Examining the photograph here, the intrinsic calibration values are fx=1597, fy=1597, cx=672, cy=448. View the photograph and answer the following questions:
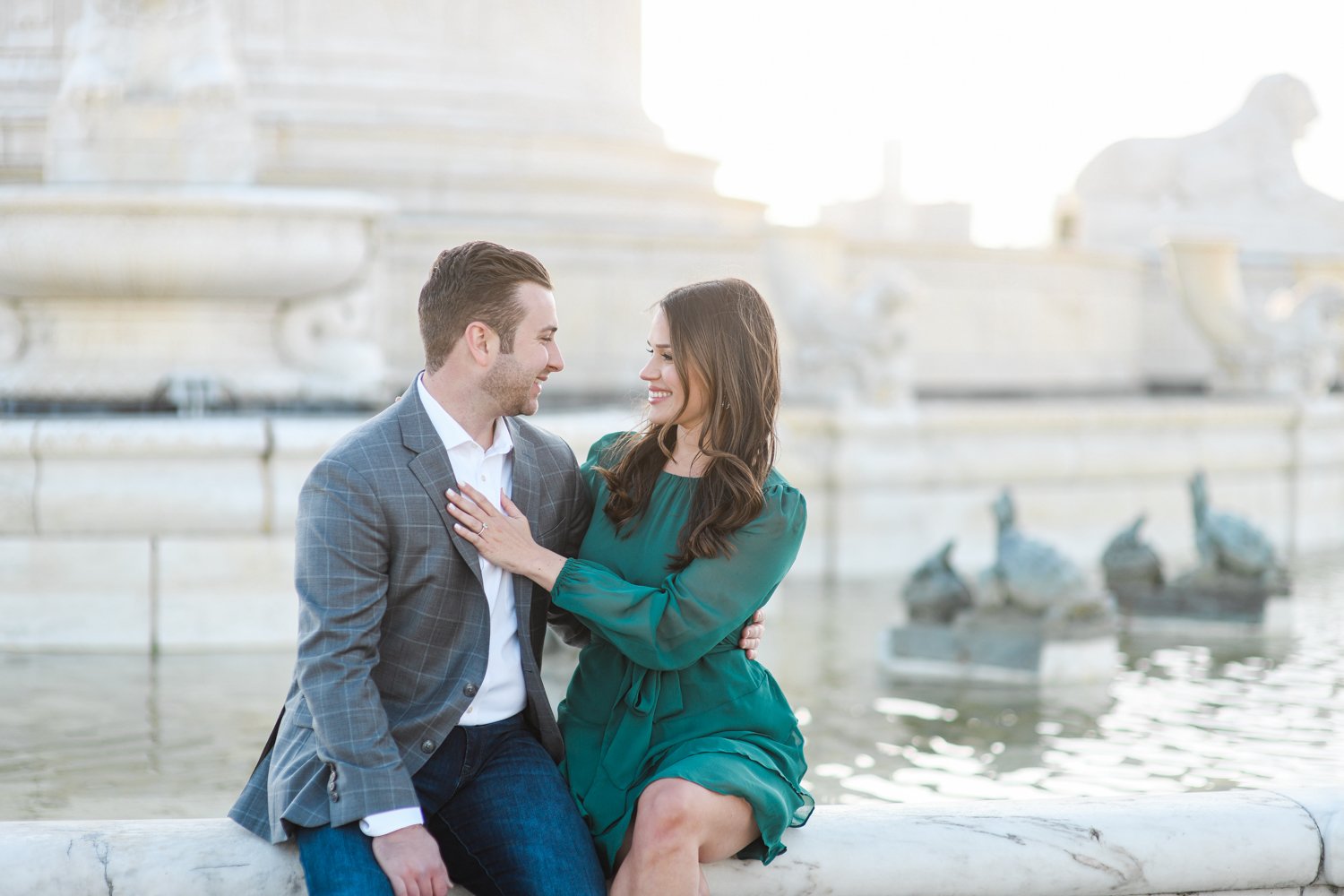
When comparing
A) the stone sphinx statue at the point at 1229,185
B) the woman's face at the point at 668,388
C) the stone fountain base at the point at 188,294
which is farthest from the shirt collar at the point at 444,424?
the stone sphinx statue at the point at 1229,185

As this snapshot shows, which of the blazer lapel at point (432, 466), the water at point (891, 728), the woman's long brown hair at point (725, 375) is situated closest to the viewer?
the blazer lapel at point (432, 466)

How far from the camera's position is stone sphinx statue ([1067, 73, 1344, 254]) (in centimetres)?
1872

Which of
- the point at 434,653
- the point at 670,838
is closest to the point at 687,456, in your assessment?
the point at 434,653

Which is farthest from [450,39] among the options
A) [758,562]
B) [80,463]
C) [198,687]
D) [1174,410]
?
[758,562]

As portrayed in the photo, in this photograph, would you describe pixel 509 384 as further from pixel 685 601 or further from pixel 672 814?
pixel 672 814

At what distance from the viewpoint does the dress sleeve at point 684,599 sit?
2.75 meters

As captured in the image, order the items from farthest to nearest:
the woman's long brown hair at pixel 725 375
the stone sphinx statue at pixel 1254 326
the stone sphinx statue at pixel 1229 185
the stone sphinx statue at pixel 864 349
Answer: the stone sphinx statue at pixel 1229 185
the stone sphinx statue at pixel 1254 326
the stone sphinx statue at pixel 864 349
the woman's long brown hair at pixel 725 375

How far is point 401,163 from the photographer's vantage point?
457 inches

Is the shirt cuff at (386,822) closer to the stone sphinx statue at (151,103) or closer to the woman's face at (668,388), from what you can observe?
the woman's face at (668,388)

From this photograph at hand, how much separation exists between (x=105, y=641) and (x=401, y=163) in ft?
20.3

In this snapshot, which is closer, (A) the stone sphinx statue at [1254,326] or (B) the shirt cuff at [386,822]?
(B) the shirt cuff at [386,822]

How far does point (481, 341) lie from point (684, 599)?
1.88 ft

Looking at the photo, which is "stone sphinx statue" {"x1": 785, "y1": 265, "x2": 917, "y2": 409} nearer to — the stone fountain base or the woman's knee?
the stone fountain base

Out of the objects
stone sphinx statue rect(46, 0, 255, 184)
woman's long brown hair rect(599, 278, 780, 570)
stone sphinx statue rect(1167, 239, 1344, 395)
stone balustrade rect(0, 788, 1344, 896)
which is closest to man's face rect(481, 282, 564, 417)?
woman's long brown hair rect(599, 278, 780, 570)
